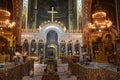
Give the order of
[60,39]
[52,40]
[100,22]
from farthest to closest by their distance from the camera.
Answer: [52,40] < [60,39] < [100,22]

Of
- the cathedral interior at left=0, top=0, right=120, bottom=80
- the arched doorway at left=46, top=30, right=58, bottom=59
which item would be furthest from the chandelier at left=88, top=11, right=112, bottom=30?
the arched doorway at left=46, top=30, right=58, bottom=59

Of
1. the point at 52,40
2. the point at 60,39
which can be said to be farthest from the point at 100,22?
the point at 52,40

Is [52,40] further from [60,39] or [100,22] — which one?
[100,22]

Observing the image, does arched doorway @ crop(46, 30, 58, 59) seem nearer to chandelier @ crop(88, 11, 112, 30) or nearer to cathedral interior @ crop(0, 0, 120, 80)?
cathedral interior @ crop(0, 0, 120, 80)

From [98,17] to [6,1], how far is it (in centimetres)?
889

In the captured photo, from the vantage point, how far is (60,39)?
22.6 metres

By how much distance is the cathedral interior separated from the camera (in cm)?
705

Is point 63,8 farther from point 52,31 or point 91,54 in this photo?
point 91,54

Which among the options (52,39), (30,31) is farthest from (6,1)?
(52,39)

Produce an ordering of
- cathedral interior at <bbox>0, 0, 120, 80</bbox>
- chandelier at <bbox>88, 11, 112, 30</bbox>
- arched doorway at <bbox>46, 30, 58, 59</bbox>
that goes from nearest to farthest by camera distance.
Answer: cathedral interior at <bbox>0, 0, 120, 80</bbox> → chandelier at <bbox>88, 11, 112, 30</bbox> → arched doorway at <bbox>46, 30, 58, 59</bbox>

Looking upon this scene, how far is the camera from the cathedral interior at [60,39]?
7.05m

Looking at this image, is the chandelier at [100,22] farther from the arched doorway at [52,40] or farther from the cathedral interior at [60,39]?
the arched doorway at [52,40]

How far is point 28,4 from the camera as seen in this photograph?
1093 inches

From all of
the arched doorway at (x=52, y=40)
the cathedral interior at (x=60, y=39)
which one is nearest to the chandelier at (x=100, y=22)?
the cathedral interior at (x=60, y=39)
